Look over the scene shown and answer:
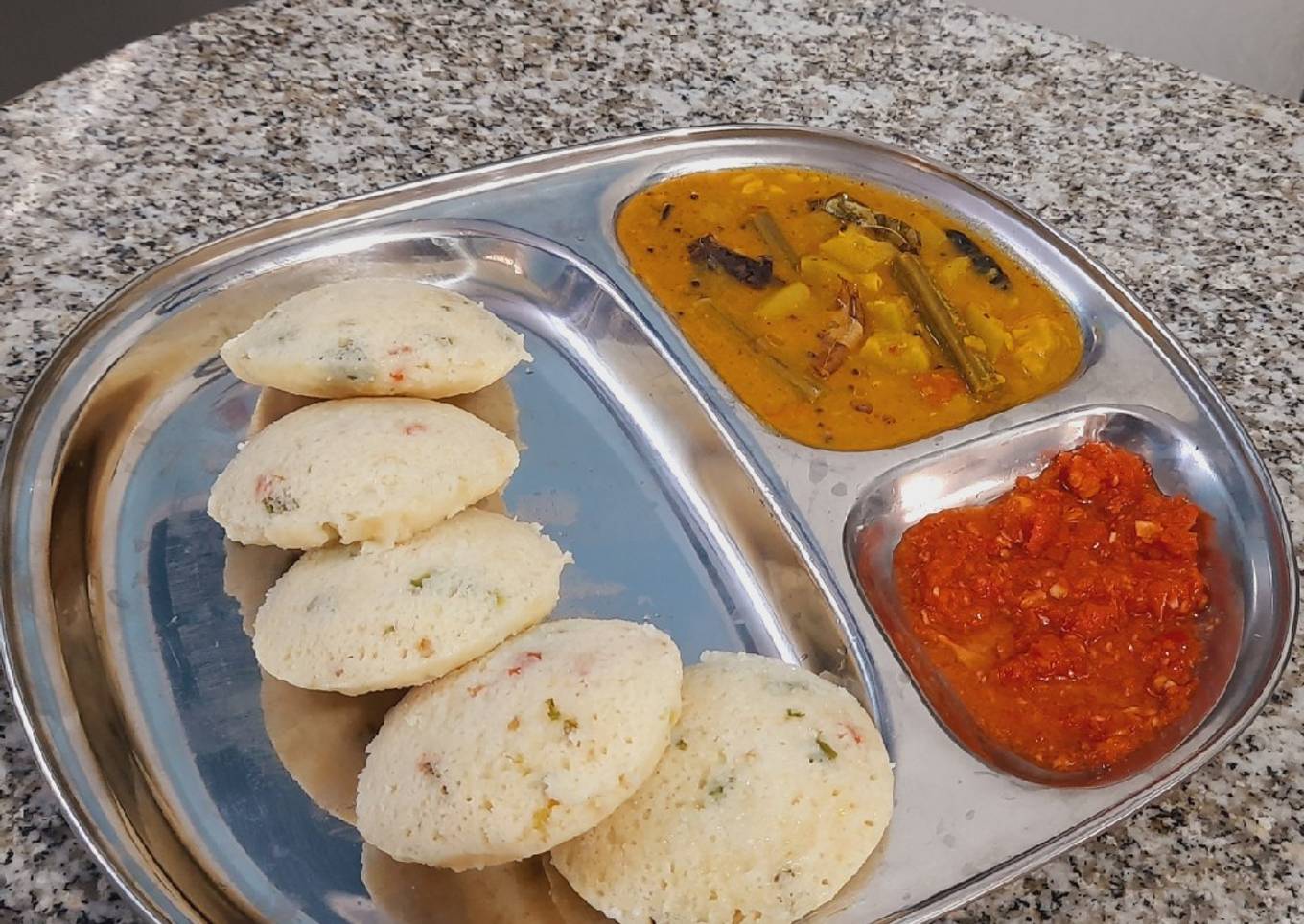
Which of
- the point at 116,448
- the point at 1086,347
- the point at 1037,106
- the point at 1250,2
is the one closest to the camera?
the point at 116,448

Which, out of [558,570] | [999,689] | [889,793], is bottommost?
[999,689]

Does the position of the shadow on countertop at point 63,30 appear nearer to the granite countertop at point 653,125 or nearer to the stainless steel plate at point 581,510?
the granite countertop at point 653,125

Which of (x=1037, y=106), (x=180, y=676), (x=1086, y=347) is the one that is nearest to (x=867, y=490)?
(x=1086, y=347)

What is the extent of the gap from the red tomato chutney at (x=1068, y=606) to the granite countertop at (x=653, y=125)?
0.23 m

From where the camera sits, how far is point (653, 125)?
3422 mm

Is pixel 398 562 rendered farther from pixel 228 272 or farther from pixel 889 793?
pixel 228 272

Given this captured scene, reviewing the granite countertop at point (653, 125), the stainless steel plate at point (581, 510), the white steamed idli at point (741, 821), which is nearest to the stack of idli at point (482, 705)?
the white steamed idli at point (741, 821)

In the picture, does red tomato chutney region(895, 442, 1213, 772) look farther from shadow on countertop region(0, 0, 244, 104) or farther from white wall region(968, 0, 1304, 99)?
shadow on countertop region(0, 0, 244, 104)

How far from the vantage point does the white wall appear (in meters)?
5.51

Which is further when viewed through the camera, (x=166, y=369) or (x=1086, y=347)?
(x=1086, y=347)

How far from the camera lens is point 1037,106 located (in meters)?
3.61

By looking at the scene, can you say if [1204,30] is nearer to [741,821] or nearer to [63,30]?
[63,30]

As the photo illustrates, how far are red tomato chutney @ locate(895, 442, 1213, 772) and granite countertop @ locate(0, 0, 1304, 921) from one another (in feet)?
0.74

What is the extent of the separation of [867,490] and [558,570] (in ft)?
2.64
